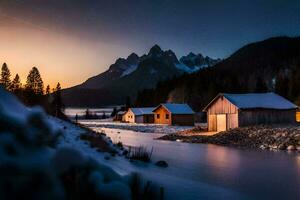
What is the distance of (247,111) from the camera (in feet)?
141

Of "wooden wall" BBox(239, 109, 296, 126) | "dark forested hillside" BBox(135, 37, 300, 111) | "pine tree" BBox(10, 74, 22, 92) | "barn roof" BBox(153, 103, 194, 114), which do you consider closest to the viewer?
"pine tree" BBox(10, 74, 22, 92)

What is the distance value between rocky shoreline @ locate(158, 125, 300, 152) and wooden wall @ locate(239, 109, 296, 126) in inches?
174

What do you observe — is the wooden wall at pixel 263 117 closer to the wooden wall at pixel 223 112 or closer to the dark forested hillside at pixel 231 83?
the wooden wall at pixel 223 112

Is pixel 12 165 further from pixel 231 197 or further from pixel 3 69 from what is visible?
pixel 3 69

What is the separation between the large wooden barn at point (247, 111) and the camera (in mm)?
43000

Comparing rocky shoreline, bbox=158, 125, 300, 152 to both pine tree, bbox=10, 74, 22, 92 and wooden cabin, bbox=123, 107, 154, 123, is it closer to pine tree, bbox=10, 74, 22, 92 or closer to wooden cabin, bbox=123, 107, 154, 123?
pine tree, bbox=10, 74, 22, 92

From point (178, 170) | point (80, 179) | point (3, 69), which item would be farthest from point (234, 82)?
point (80, 179)

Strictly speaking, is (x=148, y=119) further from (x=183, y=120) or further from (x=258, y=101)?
(x=258, y=101)

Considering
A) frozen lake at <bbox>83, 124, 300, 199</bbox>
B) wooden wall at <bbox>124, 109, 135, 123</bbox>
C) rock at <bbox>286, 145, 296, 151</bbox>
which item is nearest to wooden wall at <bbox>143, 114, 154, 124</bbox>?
wooden wall at <bbox>124, 109, 135, 123</bbox>

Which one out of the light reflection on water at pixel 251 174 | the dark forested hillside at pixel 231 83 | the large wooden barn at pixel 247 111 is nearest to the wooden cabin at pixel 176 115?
the dark forested hillside at pixel 231 83

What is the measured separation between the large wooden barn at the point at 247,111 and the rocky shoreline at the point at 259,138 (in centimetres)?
455

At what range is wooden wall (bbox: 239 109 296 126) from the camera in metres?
42.9

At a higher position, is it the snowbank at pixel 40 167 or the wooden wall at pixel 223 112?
the wooden wall at pixel 223 112

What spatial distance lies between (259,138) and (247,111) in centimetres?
984
